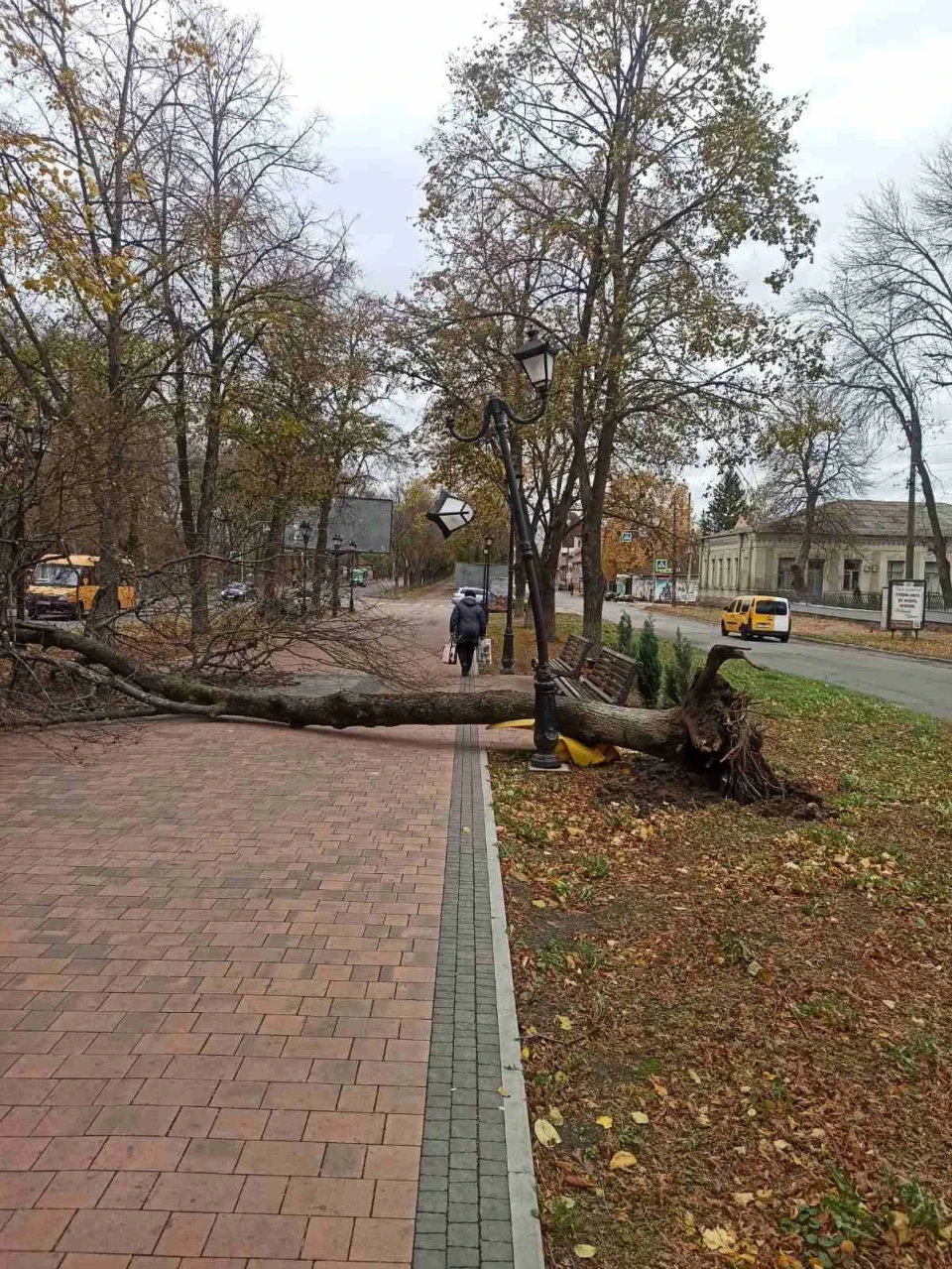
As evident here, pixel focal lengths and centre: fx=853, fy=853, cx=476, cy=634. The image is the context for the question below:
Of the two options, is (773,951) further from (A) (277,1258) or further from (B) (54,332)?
(B) (54,332)

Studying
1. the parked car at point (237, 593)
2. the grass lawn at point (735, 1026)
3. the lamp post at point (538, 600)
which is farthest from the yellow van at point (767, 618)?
the grass lawn at point (735, 1026)

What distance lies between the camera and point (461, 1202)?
2439 millimetres

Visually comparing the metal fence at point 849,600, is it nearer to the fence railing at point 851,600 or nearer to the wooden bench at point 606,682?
the fence railing at point 851,600

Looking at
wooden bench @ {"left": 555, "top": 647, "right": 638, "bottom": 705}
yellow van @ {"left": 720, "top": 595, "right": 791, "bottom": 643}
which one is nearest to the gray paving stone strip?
wooden bench @ {"left": 555, "top": 647, "right": 638, "bottom": 705}

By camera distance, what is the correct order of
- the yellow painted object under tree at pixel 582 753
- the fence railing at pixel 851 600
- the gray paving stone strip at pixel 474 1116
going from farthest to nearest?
the fence railing at pixel 851 600
the yellow painted object under tree at pixel 582 753
the gray paving stone strip at pixel 474 1116

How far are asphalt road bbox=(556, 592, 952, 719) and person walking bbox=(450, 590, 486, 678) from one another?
6.98m

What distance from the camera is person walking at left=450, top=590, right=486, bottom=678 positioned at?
14.5 meters

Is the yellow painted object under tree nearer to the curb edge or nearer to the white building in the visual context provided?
the curb edge

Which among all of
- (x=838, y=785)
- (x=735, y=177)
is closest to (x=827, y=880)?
(x=838, y=785)

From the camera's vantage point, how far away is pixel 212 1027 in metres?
3.28

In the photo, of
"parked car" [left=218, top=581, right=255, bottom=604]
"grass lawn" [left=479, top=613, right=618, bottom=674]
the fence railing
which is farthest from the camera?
the fence railing

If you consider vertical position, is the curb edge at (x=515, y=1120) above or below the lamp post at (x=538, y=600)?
below

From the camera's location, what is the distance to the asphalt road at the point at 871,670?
15.1 metres

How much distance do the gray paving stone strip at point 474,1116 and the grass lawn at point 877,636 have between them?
79.4 feet
